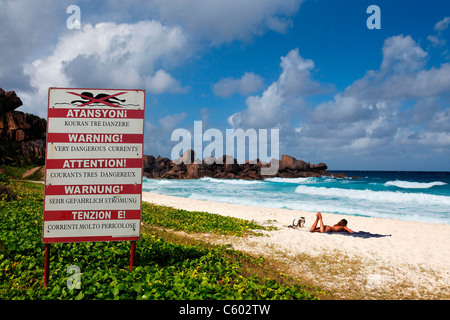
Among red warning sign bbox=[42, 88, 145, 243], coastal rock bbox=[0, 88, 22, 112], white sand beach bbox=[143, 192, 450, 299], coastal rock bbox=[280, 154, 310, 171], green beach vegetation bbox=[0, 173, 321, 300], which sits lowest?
white sand beach bbox=[143, 192, 450, 299]

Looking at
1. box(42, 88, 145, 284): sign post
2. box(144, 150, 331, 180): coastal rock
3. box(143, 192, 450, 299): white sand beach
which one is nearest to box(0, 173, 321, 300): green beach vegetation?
box(42, 88, 145, 284): sign post

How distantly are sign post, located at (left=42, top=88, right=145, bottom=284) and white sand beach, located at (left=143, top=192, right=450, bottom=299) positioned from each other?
593 cm

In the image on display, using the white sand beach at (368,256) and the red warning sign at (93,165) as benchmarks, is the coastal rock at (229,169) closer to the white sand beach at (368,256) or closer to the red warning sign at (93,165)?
the white sand beach at (368,256)

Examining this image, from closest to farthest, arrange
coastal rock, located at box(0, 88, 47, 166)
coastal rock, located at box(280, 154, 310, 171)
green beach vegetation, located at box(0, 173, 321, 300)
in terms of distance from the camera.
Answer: green beach vegetation, located at box(0, 173, 321, 300) → coastal rock, located at box(0, 88, 47, 166) → coastal rock, located at box(280, 154, 310, 171)

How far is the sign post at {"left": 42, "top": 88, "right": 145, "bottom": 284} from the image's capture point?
596 centimetres

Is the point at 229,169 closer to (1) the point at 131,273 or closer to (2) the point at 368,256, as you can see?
(2) the point at 368,256

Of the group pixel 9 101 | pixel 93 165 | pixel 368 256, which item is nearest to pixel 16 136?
pixel 9 101

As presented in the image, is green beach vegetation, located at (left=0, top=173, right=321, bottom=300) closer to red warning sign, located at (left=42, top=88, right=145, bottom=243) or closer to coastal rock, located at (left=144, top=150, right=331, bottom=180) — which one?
red warning sign, located at (left=42, top=88, right=145, bottom=243)

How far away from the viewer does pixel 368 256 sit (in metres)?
11.3

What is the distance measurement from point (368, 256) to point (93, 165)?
11.0m

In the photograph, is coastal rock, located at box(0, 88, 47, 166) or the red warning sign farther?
coastal rock, located at box(0, 88, 47, 166)

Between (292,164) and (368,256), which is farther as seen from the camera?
(292,164)
